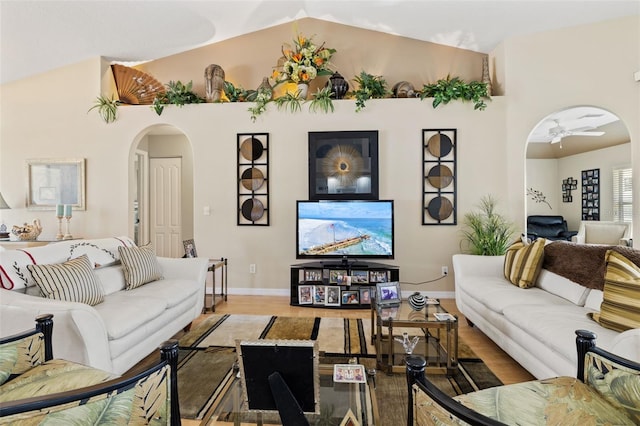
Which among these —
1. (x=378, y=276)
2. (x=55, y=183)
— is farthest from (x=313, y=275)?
(x=55, y=183)

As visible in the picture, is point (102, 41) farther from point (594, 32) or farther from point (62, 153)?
point (594, 32)

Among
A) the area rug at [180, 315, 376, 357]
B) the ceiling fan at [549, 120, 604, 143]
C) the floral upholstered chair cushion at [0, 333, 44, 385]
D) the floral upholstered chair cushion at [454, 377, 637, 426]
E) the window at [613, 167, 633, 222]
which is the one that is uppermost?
the ceiling fan at [549, 120, 604, 143]

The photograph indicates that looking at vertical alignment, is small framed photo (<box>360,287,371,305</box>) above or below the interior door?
below

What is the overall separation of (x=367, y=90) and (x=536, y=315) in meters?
3.18

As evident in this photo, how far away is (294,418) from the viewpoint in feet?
3.82

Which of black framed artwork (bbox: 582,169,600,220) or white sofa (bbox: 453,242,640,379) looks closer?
white sofa (bbox: 453,242,640,379)

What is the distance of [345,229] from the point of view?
4047 millimetres

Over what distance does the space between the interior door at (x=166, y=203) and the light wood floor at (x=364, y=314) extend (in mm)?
2436

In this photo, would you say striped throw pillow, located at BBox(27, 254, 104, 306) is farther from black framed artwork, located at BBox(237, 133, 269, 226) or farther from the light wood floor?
black framed artwork, located at BBox(237, 133, 269, 226)

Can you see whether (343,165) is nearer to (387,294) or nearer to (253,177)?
(253,177)

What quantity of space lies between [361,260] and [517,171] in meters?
2.25

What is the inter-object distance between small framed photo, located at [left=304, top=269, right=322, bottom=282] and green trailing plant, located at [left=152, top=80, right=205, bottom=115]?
8.90ft

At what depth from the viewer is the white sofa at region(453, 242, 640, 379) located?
1.73 m

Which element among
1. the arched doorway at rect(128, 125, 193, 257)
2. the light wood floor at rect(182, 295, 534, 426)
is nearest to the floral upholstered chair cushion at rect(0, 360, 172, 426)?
the light wood floor at rect(182, 295, 534, 426)
